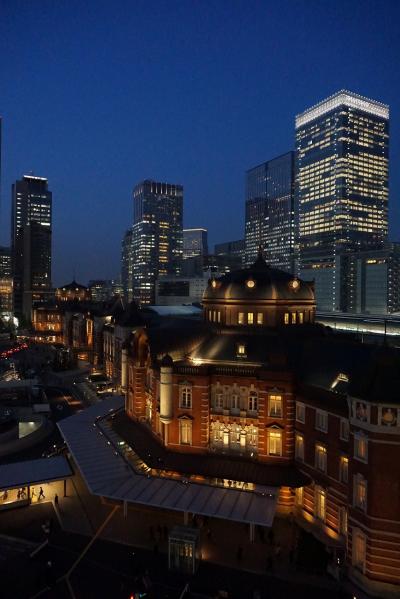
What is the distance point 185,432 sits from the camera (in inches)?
1853

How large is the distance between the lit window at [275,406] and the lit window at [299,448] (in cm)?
265

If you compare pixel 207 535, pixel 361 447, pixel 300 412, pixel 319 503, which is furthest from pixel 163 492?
pixel 361 447

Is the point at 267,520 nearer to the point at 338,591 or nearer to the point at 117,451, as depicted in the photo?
the point at 338,591

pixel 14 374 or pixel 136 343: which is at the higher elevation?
pixel 136 343

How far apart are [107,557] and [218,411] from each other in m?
16.4

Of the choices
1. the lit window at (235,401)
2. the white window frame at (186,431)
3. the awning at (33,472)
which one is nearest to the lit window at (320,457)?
the lit window at (235,401)

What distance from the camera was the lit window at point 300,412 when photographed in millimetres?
42938

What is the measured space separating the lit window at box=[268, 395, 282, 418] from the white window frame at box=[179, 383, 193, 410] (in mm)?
8041

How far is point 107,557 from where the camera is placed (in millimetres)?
36000

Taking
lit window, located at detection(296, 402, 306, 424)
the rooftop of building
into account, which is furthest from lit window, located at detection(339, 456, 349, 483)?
the rooftop of building

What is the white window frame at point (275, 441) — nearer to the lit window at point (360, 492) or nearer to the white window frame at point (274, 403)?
the white window frame at point (274, 403)

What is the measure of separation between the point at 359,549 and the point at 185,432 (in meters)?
19.1

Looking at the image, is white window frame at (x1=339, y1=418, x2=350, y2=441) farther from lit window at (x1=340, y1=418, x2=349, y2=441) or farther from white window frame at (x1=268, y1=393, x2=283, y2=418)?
white window frame at (x1=268, y1=393, x2=283, y2=418)

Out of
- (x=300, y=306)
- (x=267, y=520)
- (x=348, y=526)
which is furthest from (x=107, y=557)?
(x=300, y=306)
